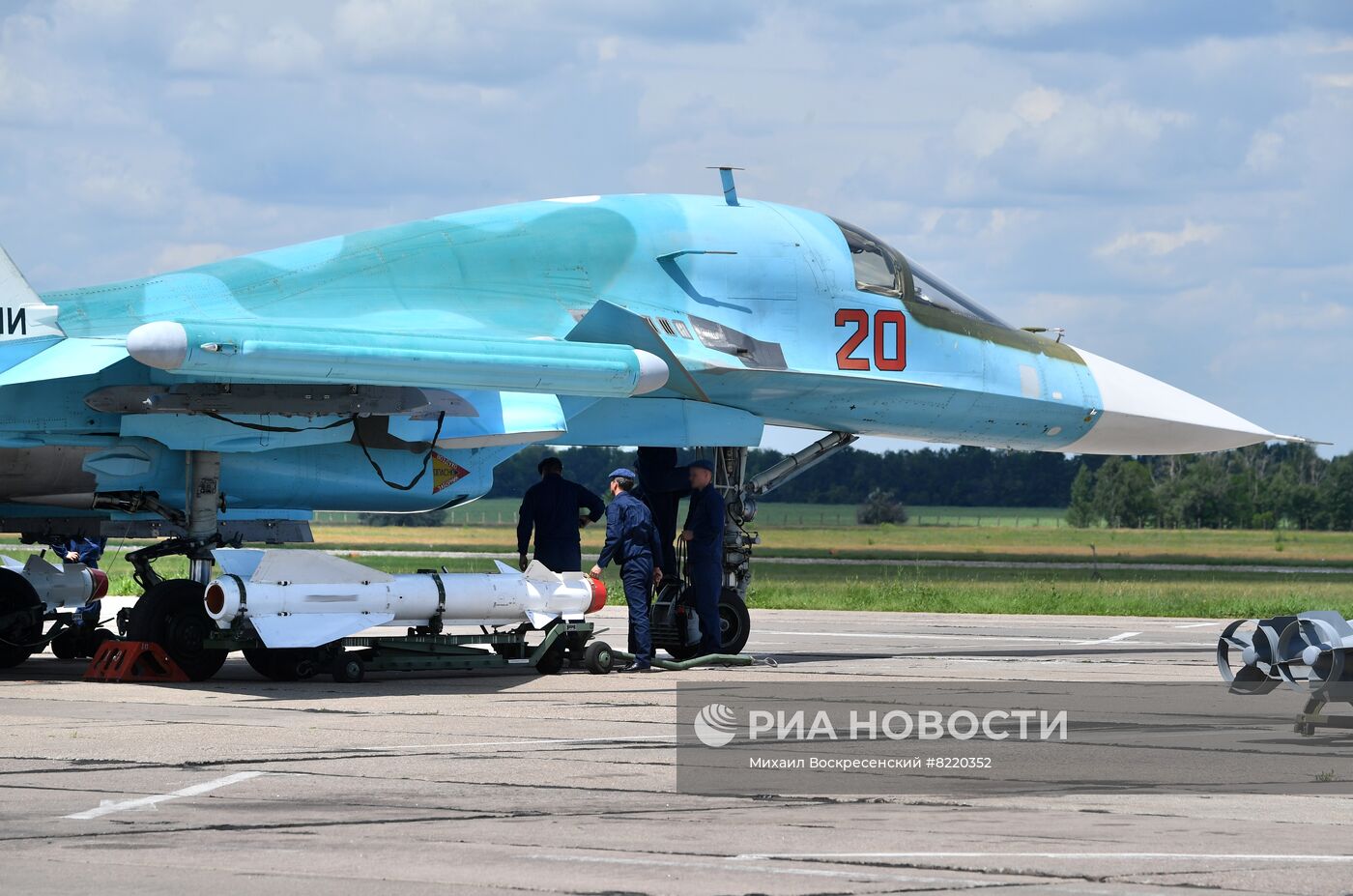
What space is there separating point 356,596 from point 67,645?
4.96m

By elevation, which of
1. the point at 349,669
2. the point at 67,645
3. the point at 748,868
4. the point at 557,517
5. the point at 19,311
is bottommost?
the point at 67,645

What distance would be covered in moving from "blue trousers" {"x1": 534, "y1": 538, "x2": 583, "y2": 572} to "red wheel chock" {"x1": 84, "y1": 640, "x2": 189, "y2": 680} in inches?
134

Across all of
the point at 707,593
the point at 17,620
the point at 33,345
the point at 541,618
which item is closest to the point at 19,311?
the point at 33,345

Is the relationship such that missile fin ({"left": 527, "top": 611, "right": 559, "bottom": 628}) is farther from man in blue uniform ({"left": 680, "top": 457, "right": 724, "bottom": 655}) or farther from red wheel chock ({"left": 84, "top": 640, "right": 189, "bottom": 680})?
red wheel chock ({"left": 84, "top": 640, "right": 189, "bottom": 680})

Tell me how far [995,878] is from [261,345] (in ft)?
24.7

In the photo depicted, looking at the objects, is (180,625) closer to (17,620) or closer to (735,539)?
(17,620)

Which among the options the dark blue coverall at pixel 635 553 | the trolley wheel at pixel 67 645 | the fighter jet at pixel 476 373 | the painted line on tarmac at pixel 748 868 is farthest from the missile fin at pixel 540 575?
the painted line on tarmac at pixel 748 868

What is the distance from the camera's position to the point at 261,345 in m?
11.8

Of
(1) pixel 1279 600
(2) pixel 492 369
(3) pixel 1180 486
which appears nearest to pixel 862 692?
(2) pixel 492 369

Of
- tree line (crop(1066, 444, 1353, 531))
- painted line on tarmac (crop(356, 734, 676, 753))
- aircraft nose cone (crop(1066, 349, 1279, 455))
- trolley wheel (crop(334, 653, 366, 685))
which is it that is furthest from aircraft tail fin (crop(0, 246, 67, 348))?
tree line (crop(1066, 444, 1353, 531))

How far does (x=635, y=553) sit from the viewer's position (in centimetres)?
1445

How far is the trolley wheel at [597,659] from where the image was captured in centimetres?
1443

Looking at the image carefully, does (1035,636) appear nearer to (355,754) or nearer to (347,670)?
(347,670)

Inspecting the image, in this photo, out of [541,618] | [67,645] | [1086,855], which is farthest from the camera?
[67,645]
